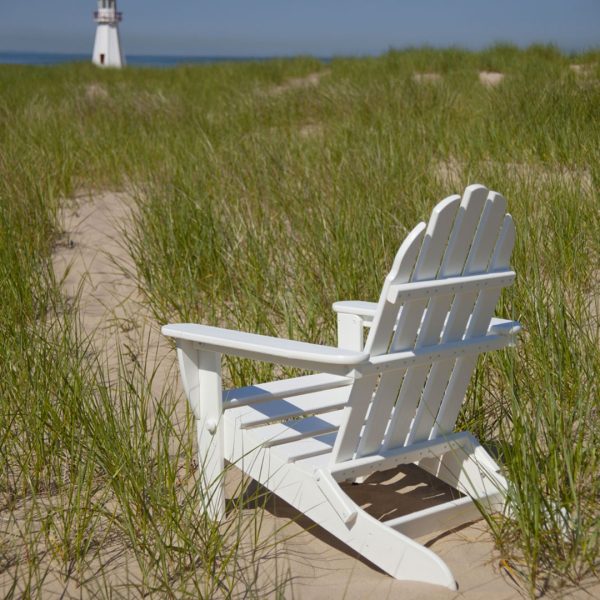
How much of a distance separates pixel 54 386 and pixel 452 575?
4.36 feet

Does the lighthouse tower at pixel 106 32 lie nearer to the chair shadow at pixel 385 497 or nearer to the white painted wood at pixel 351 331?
the white painted wood at pixel 351 331

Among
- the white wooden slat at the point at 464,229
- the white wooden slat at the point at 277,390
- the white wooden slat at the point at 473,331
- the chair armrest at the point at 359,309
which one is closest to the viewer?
the white wooden slat at the point at 464,229

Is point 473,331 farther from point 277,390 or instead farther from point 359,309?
point 277,390

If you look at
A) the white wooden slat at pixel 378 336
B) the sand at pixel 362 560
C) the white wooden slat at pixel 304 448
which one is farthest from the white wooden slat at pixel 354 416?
the sand at pixel 362 560

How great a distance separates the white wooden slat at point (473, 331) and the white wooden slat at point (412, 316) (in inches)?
7.0

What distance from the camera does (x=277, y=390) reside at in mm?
2256

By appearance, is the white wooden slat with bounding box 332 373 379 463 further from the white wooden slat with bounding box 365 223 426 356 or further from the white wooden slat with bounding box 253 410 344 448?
the white wooden slat with bounding box 253 410 344 448

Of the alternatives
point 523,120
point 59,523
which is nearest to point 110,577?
point 59,523

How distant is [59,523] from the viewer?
2174mm

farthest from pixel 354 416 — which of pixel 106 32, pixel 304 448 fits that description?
pixel 106 32

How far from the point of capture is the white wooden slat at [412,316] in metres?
1.90

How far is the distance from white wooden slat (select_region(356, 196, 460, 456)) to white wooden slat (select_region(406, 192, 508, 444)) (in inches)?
3.6

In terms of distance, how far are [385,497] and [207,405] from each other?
62cm

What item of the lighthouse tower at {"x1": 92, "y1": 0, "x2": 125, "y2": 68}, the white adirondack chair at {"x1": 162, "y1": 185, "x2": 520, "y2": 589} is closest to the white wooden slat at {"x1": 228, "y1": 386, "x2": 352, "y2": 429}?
the white adirondack chair at {"x1": 162, "y1": 185, "x2": 520, "y2": 589}
